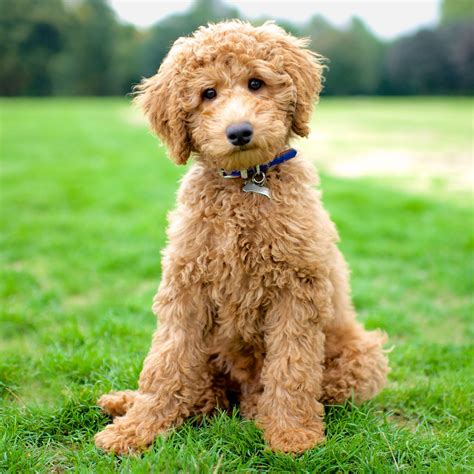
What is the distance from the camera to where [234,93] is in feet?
9.20

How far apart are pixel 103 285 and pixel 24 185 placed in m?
4.40

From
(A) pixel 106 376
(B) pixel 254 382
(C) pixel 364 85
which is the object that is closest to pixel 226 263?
(B) pixel 254 382

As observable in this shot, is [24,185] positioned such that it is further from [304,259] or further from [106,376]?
[304,259]

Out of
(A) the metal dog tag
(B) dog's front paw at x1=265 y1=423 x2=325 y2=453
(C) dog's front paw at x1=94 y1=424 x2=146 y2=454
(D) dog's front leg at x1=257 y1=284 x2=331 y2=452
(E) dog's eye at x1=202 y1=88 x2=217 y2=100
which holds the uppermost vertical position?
(E) dog's eye at x1=202 y1=88 x2=217 y2=100

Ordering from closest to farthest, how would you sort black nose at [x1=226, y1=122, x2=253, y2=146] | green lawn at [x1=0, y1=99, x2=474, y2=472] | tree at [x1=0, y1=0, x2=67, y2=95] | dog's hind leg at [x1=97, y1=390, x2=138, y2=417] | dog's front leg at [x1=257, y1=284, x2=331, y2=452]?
black nose at [x1=226, y1=122, x2=253, y2=146] → green lawn at [x1=0, y1=99, x2=474, y2=472] → dog's front leg at [x1=257, y1=284, x2=331, y2=452] → dog's hind leg at [x1=97, y1=390, x2=138, y2=417] → tree at [x1=0, y1=0, x2=67, y2=95]

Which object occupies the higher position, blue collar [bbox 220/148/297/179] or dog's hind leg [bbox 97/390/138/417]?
blue collar [bbox 220/148/297/179]

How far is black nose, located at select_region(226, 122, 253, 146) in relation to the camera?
2.65m

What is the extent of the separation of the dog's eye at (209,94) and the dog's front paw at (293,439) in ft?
5.38

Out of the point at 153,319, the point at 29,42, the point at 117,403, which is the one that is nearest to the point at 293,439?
the point at 117,403

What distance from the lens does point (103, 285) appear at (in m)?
5.34

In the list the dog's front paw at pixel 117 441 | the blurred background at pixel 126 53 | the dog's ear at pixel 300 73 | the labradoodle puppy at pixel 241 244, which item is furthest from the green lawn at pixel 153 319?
the blurred background at pixel 126 53

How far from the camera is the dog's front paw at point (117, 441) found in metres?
2.84

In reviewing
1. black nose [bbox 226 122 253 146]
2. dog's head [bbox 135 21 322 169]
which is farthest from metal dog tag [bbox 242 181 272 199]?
black nose [bbox 226 122 253 146]

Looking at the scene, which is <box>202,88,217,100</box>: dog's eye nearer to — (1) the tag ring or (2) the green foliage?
(1) the tag ring
